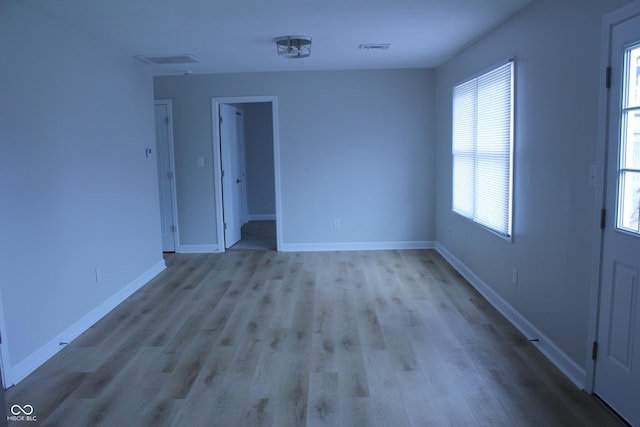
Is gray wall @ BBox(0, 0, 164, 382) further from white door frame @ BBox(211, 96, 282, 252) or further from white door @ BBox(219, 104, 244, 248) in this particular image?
white door @ BBox(219, 104, 244, 248)

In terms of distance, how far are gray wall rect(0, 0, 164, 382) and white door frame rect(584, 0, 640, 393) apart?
355cm

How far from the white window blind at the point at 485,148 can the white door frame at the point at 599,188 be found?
1.26 m

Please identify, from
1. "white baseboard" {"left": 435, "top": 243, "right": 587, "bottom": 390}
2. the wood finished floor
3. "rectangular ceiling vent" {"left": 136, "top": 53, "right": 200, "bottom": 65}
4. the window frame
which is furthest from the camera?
"rectangular ceiling vent" {"left": 136, "top": 53, "right": 200, "bottom": 65}

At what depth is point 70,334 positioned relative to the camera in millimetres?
3631

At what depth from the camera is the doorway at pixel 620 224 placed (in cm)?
227

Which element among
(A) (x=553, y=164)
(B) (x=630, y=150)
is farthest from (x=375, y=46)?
(B) (x=630, y=150)

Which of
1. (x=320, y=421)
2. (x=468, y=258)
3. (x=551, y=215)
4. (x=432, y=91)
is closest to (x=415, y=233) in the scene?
(x=468, y=258)

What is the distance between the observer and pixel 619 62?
2359mm

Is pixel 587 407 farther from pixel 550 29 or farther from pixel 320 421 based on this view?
pixel 550 29

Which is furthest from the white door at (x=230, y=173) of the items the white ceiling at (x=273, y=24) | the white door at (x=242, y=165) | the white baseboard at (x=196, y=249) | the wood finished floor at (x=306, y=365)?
the wood finished floor at (x=306, y=365)

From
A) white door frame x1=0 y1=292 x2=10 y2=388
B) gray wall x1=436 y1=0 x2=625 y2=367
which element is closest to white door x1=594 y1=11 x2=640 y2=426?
gray wall x1=436 y1=0 x2=625 y2=367

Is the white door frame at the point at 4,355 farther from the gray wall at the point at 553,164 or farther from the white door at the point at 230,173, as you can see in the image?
the white door at the point at 230,173

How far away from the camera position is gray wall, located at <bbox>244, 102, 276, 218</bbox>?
9.02 meters

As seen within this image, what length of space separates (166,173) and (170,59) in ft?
6.17
